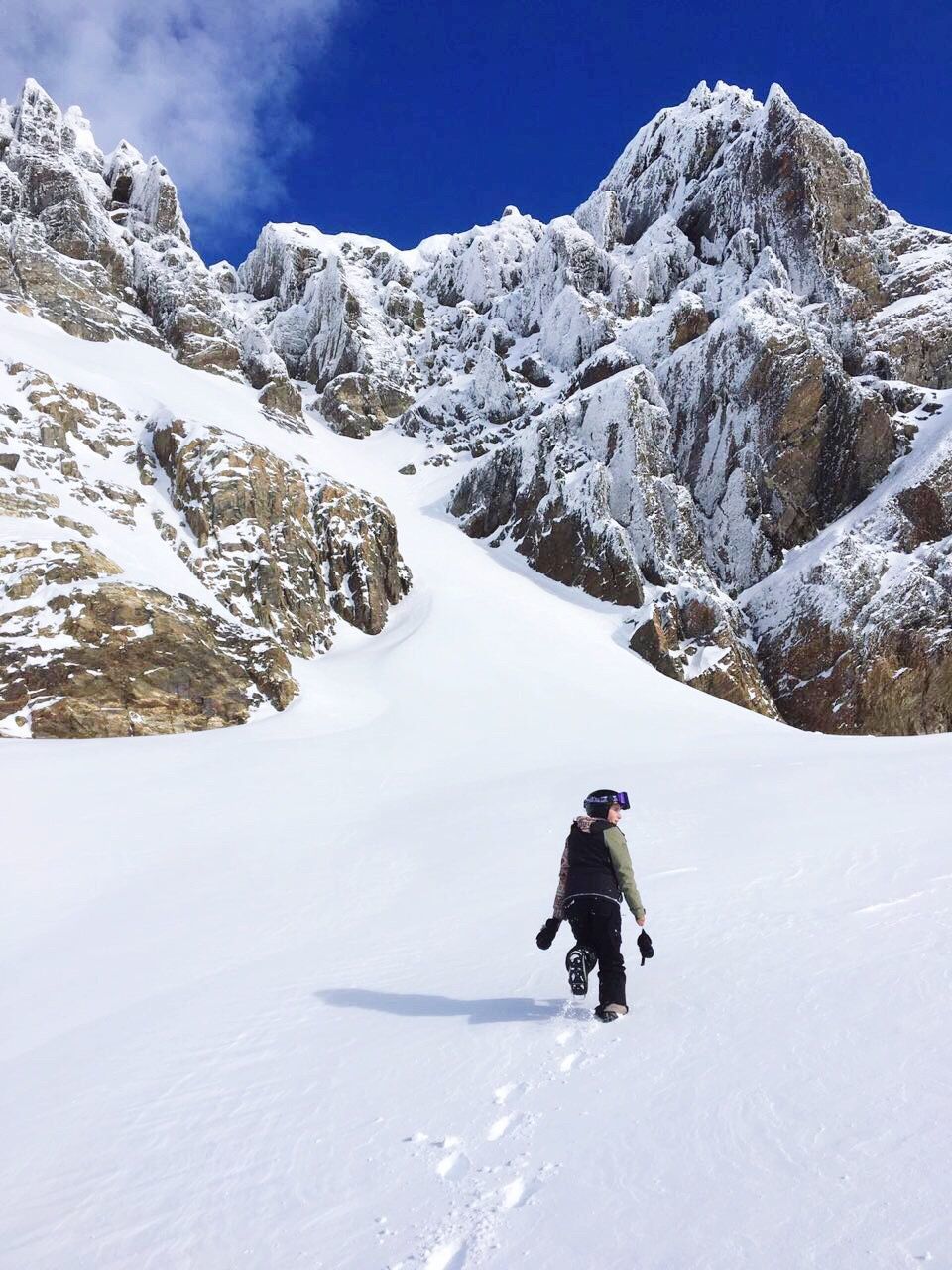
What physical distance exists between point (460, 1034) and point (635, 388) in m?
53.3

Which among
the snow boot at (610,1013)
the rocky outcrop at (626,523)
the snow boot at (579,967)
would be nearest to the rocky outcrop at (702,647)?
the rocky outcrop at (626,523)

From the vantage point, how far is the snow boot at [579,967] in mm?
5453

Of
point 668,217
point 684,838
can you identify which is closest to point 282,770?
point 684,838

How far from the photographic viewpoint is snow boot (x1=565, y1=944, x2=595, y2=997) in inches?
215

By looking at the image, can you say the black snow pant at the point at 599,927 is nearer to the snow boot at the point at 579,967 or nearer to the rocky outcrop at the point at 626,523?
the snow boot at the point at 579,967

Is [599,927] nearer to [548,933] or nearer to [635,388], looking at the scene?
[548,933]

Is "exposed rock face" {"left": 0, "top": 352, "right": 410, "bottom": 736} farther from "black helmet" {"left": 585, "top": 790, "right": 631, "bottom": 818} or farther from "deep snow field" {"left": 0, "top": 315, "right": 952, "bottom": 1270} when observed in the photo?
"black helmet" {"left": 585, "top": 790, "right": 631, "bottom": 818}

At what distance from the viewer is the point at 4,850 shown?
12219mm

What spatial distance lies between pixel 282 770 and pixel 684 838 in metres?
10.3

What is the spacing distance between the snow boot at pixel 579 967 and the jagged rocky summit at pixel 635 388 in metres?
19.7

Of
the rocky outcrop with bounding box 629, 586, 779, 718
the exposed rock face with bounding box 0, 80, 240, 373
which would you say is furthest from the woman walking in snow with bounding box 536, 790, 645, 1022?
the exposed rock face with bounding box 0, 80, 240, 373

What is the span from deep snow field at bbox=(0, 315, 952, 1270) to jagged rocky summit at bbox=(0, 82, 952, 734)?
480 inches

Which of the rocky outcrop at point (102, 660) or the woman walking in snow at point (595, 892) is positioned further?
the rocky outcrop at point (102, 660)

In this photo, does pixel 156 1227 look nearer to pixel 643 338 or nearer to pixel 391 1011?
pixel 391 1011
